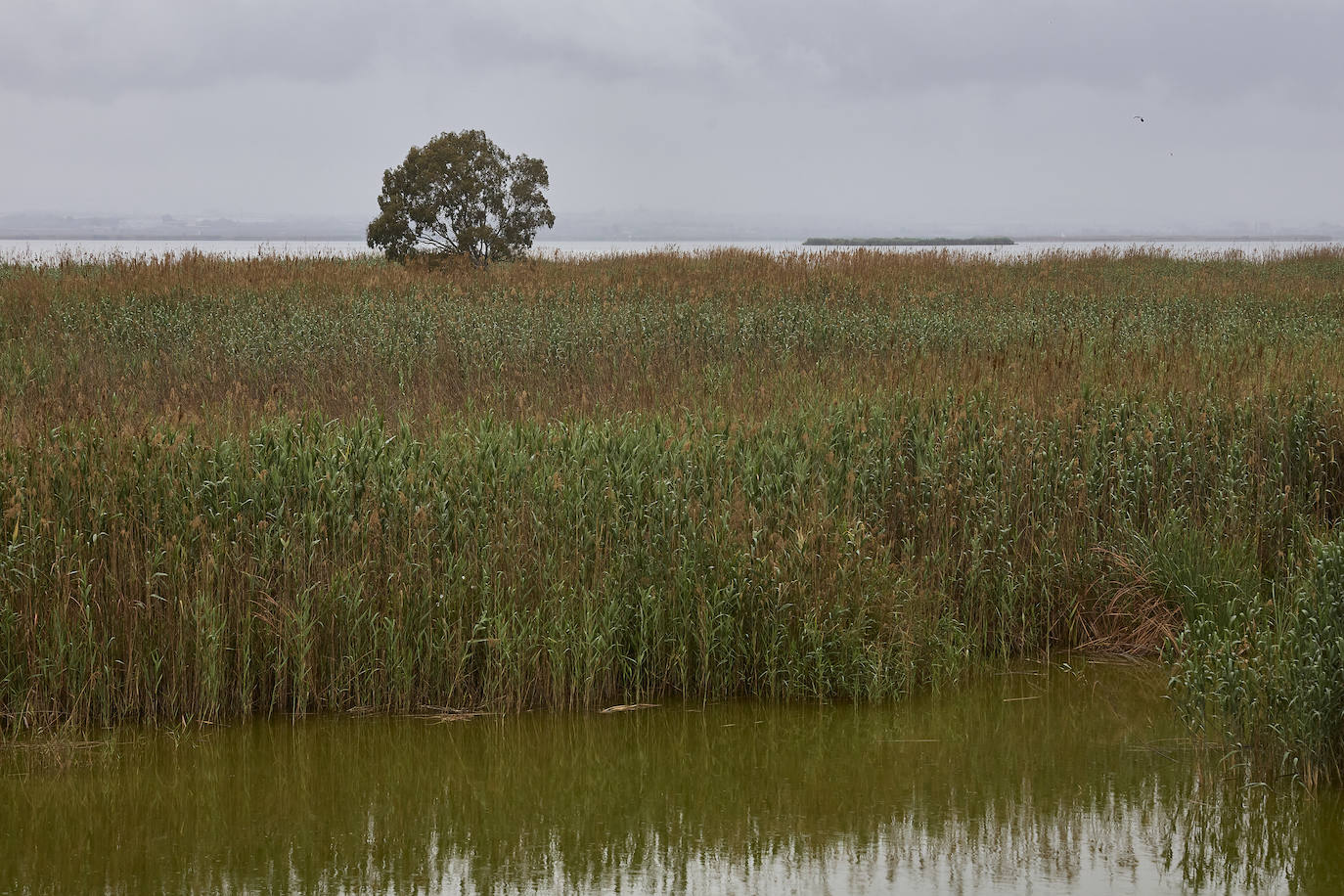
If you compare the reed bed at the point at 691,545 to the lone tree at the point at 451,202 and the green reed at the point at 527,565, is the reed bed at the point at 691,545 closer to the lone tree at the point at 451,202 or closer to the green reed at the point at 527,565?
the green reed at the point at 527,565

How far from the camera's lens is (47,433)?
7.47 metres

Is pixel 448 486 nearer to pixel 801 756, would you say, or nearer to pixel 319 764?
pixel 319 764

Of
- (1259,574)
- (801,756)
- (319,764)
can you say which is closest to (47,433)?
(319,764)

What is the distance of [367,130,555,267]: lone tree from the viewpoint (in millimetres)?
26250

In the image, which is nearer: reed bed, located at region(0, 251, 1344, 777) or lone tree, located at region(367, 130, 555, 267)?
reed bed, located at region(0, 251, 1344, 777)

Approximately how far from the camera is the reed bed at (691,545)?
21.5ft

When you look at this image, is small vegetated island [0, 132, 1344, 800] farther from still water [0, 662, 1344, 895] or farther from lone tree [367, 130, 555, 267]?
lone tree [367, 130, 555, 267]

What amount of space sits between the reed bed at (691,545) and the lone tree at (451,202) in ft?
51.9

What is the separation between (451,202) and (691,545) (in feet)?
67.8

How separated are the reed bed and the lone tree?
15.8m

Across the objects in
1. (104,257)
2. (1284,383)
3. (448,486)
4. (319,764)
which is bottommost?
(319,764)

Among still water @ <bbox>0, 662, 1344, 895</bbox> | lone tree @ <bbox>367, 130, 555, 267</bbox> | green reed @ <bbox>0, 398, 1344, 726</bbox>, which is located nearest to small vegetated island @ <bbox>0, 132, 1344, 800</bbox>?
green reed @ <bbox>0, 398, 1344, 726</bbox>

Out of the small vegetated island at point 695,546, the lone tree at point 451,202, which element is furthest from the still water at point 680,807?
the lone tree at point 451,202

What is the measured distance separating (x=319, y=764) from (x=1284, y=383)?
806 centimetres
